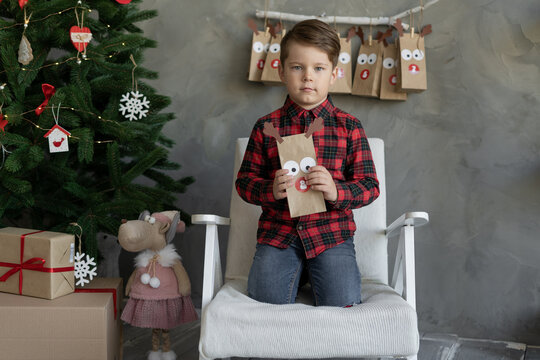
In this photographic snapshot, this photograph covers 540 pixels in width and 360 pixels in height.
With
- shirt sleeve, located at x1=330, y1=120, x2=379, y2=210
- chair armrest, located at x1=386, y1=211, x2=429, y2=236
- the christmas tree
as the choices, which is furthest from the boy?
the christmas tree

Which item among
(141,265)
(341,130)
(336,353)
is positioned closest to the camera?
(336,353)

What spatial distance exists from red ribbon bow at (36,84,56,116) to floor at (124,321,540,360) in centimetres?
90

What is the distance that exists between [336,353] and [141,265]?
771mm

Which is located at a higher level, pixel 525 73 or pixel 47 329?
pixel 525 73

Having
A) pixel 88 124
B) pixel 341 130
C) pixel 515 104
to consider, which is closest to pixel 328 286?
pixel 341 130

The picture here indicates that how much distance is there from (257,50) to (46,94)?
0.85 metres

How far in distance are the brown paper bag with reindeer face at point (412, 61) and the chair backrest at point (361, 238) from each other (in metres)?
0.35

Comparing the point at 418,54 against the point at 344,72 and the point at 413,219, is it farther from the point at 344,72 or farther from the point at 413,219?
the point at 413,219

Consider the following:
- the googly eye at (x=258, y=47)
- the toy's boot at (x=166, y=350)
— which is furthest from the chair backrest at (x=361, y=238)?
the googly eye at (x=258, y=47)

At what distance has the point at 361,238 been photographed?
5.90 feet

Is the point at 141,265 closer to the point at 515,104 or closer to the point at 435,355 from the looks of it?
the point at 435,355

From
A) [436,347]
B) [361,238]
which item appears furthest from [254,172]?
[436,347]

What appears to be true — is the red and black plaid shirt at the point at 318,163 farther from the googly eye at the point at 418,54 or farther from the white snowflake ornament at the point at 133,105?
the googly eye at the point at 418,54

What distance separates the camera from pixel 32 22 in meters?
1.71
